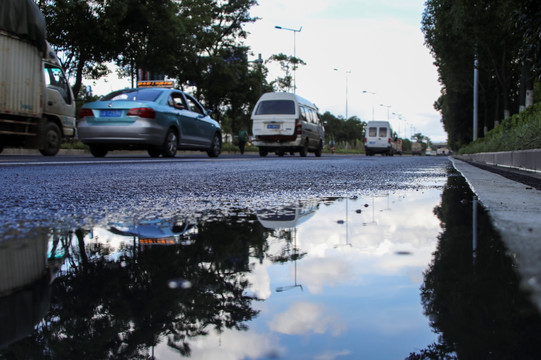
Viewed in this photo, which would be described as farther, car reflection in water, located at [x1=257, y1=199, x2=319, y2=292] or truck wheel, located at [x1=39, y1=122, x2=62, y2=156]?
truck wheel, located at [x1=39, y1=122, x2=62, y2=156]

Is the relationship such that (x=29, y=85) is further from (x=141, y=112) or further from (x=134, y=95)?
(x=141, y=112)

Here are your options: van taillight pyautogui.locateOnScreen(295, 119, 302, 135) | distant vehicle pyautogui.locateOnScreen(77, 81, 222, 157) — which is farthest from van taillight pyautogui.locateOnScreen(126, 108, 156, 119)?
van taillight pyautogui.locateOnScreen(295, 119, 302, 135)

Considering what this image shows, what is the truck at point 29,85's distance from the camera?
12.1 meters

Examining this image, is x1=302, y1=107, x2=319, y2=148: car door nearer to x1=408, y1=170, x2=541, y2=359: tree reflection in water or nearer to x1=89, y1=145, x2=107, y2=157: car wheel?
x1=89, y1=145, x2=107, y2=157: car wheel

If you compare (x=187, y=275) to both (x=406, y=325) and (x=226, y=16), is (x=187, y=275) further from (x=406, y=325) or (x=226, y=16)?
(x=226, y=16)

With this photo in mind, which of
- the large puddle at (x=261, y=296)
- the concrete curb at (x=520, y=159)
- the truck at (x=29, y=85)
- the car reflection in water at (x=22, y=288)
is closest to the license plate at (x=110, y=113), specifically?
the truck at (x=29, y=85)

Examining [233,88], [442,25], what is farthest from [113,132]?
[233,88]

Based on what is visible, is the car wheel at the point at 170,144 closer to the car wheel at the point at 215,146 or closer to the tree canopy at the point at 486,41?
the car wheel at the point at 215,146

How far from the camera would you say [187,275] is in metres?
1.39

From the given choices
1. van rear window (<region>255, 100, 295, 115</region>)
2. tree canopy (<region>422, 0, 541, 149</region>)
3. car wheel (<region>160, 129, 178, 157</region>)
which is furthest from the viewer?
van rear window (<region>255, 100, 295, 115</region>)

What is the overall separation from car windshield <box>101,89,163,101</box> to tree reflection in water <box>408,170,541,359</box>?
12115mm

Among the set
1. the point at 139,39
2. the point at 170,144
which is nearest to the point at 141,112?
the point at 170,144

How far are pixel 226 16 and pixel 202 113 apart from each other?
28693 mm

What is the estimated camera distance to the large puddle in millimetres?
900
